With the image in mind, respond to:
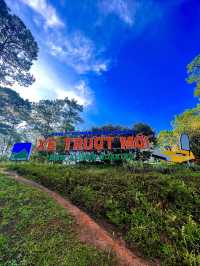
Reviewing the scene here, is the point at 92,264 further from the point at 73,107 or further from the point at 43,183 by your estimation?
the point at 73,107

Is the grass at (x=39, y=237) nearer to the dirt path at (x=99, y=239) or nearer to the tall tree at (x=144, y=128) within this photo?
the dirt path at (x=99, y=239)

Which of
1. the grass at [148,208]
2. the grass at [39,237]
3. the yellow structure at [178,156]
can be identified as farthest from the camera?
the yellow structure at [178,156]

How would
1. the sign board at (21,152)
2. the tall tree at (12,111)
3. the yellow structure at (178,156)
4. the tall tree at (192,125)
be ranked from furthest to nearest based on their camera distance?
1. the tall tree at (12,111)
2. the tall tree at (192,125)
3. the sign board at (21,152)
4. the yellow structure at (178,156)

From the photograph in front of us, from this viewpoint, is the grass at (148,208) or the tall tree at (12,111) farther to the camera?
the tall tree at (12,111)

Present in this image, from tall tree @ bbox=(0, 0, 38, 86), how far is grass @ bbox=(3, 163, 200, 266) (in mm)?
12375

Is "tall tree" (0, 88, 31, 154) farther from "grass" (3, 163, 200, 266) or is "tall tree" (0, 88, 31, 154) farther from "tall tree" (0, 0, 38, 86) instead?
"grass" (3, 163, 200, 266)

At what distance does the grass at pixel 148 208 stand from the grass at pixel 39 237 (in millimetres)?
857

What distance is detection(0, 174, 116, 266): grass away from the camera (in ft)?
10.3

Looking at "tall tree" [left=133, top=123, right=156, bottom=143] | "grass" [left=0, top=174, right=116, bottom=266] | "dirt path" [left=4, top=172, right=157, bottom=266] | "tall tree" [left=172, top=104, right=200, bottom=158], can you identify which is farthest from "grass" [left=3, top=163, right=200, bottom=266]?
"tall tree" [left=133, top=123, right=156, bottom=143]

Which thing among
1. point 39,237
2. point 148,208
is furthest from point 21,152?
point 148,208

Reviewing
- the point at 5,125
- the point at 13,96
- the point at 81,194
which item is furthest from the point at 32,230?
the point at 5,125

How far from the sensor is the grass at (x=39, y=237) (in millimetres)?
3146

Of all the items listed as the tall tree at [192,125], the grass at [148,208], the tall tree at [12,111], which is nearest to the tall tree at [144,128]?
the tall tree at [192,125]

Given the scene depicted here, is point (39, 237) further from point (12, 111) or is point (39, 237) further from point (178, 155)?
point (12, 111)
